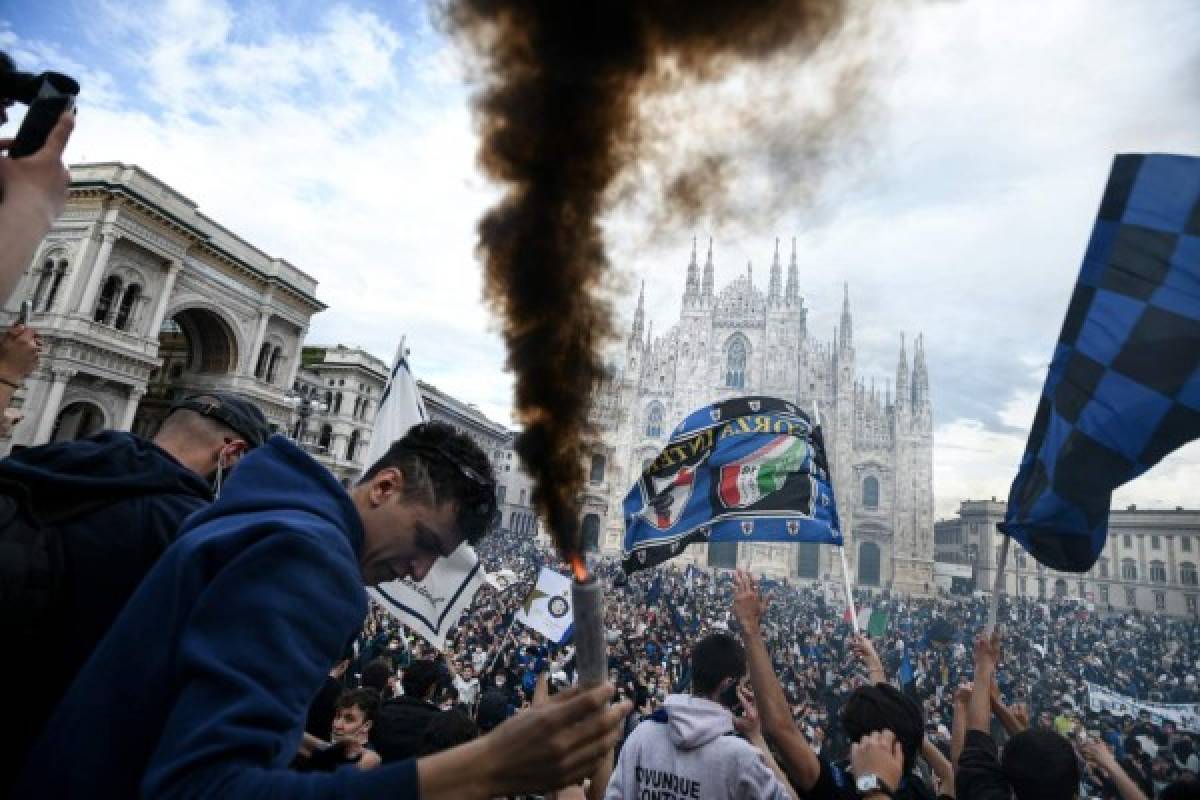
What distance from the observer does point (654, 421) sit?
42.8 meters

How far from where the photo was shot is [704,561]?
130ft

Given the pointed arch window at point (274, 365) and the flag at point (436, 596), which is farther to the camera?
the pointed arch window at point (274, 365)

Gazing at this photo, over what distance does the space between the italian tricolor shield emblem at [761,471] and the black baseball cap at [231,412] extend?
466 centimetres

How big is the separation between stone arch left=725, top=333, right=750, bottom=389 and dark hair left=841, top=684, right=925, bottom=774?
4150 centimetres

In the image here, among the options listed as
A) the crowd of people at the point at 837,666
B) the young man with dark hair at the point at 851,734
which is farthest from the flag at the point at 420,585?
the young man with dark hair at the point at 851,734

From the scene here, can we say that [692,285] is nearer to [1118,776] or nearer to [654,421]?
[654,421]

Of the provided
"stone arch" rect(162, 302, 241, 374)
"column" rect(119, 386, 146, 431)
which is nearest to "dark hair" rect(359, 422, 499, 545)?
"column" rect(119, 386, 146, 431)

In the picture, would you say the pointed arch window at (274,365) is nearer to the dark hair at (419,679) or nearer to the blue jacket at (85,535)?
the dark hair at (419,679)

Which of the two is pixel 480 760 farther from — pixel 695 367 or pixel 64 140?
pixel 695 367

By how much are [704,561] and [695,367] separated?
543 inches

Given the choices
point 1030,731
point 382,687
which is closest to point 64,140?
point 1030,731

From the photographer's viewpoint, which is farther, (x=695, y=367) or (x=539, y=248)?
(x=695, y=367)

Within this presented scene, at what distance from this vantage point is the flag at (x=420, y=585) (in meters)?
5.78

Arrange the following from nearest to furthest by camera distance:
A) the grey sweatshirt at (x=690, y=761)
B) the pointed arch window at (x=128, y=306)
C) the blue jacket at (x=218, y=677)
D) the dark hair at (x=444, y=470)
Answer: the blue jacket at (x=218, y=677)
the dark hair at (x=444, y=470)
the grey sweatshirt at (x=690, y=761)
the pointed arch window at (x=128, y=306)
